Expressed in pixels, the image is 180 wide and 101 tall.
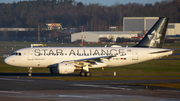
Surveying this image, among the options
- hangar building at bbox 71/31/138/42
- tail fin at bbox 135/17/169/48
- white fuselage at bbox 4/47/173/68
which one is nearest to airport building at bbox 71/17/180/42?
hangar building at bbox 71/31/138/42

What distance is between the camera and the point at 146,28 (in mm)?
139375

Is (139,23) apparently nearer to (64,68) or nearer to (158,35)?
(158,35)

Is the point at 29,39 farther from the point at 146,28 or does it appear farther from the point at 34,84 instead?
the point at 34,84

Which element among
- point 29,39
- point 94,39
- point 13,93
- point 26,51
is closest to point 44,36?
point 29,39

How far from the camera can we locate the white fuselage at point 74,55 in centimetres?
3838

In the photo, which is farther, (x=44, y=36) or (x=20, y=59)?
(x=44, y=36)

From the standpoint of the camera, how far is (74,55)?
3866 centimetres

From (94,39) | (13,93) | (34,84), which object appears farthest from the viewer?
(94,39)

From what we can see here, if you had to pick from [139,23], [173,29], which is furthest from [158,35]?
[173,29]

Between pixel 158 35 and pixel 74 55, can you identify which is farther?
pixel 158 35

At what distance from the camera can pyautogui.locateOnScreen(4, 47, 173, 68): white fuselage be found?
38375 millimetres

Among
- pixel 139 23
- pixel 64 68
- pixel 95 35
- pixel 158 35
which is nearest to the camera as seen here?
pixel 64 68

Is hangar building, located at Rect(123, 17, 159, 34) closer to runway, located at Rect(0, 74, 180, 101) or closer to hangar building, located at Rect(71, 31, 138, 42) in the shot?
hangar building, located at Rect(71, 31, 138, 42)

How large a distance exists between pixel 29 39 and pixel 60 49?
122m
